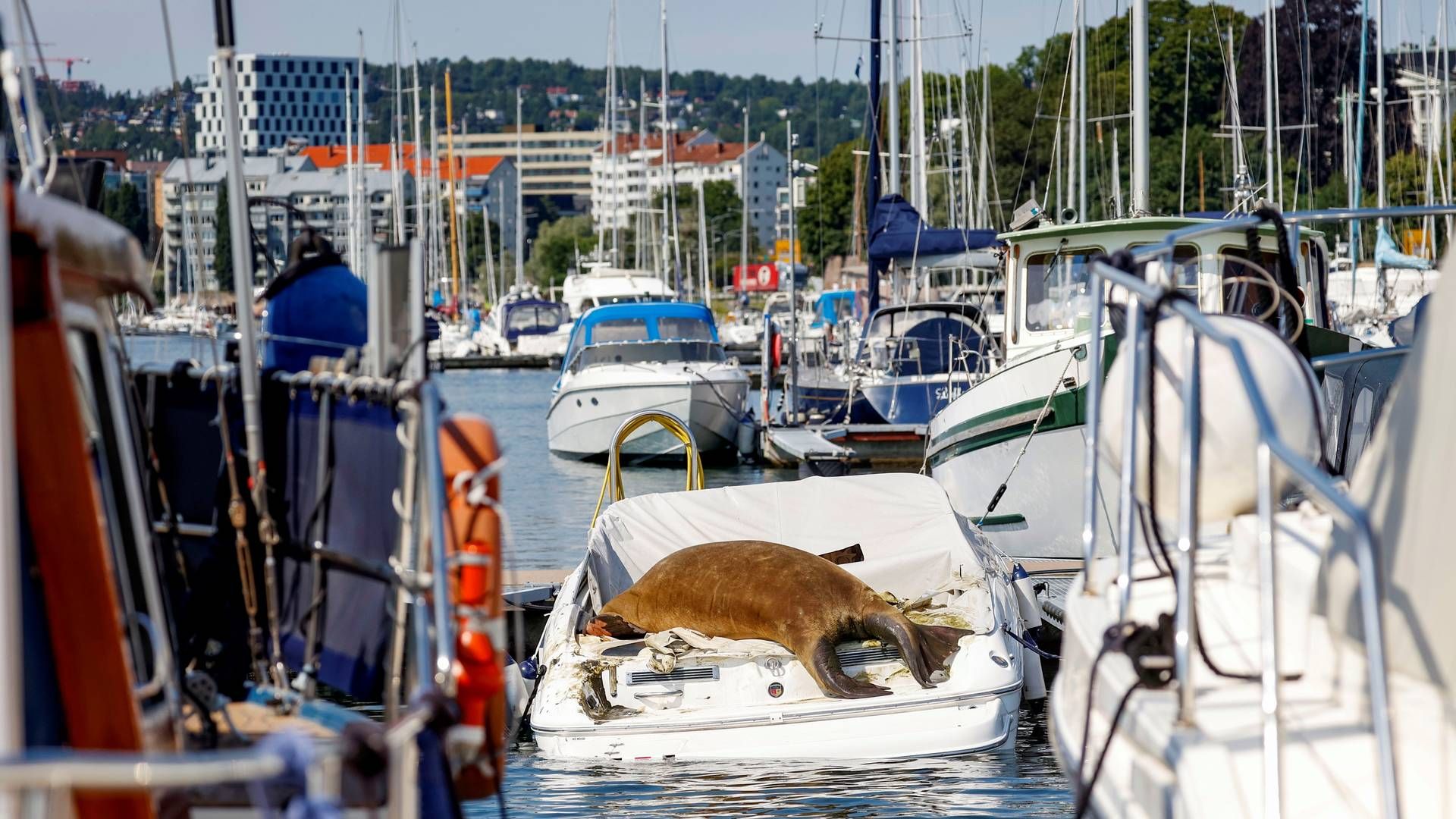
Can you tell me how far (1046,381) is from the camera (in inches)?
506

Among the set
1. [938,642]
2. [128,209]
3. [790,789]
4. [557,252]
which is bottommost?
[790,789]

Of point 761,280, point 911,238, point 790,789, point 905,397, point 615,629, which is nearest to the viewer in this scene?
point 790,789

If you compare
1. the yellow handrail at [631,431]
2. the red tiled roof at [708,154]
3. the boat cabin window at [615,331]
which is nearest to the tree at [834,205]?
the boat cabin window at [615,331]

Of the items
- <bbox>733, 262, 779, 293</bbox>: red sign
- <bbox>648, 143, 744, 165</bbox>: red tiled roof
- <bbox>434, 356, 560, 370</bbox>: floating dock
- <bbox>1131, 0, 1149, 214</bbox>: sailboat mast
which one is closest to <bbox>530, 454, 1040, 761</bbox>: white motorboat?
<bbox>1131, 0, 1149, 214</bbox>: sailboat mast

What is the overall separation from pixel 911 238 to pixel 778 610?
14.5 metres

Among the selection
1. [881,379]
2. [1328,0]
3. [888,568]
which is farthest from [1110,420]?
[1328,0]

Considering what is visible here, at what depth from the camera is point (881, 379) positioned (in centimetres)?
2462

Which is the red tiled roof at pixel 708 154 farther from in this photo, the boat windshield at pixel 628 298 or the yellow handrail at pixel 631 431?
the yellow handrail at pixel 631 431

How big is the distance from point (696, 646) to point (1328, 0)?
56267 mm

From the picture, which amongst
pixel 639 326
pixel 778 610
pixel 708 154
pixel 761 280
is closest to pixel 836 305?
pixel 639 326

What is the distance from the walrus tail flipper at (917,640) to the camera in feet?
28.4

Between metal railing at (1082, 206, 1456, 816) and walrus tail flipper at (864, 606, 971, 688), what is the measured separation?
2.96 m

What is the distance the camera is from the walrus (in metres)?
8.74

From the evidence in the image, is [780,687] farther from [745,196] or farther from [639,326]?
[745,196]
